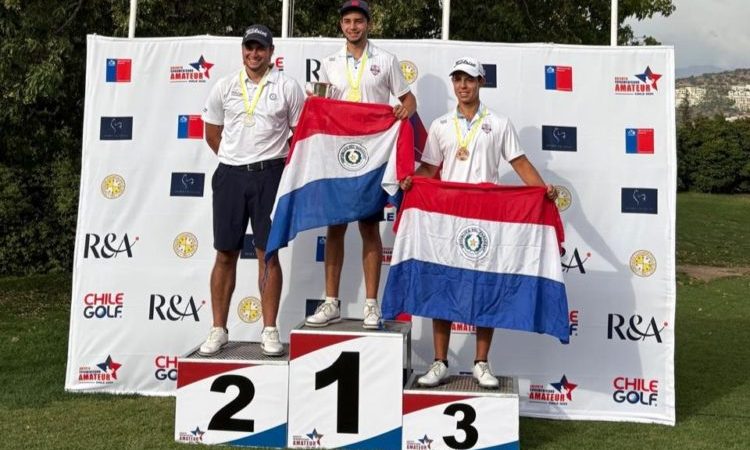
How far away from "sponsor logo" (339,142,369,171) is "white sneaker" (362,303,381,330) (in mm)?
767

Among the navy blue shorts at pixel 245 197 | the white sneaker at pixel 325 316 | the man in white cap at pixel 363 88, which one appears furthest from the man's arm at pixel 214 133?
the white sneaker at pixel 325 316

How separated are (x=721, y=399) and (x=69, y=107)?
23.2 ft

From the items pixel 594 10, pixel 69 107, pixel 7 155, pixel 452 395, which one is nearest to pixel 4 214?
pixel 7 155

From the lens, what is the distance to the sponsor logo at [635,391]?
4941mm

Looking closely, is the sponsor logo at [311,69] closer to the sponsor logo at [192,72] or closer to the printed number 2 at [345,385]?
the sponsor logo at [192,72]

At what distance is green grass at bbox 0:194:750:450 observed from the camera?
14.0ft

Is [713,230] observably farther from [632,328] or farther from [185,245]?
[185,245]

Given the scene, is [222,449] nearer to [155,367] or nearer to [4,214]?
[155,367]

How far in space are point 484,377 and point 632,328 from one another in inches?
53.1

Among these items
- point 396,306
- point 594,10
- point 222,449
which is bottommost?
point 222,449

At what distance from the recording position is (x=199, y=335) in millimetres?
5273

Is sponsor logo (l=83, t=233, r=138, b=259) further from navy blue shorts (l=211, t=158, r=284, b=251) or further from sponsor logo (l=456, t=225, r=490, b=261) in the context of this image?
sponsor logo (l=456, t=225, r=490, b=261)

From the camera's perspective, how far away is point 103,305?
530 centimetres

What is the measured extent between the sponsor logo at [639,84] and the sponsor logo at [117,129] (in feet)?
10.4
